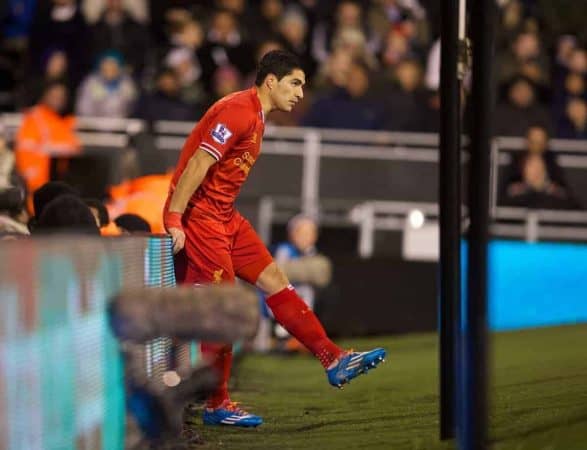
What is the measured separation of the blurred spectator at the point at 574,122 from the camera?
1716 centimetres

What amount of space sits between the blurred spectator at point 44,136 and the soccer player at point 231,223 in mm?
6860

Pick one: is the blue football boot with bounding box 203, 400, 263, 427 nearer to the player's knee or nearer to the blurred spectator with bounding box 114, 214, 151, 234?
the player's knee

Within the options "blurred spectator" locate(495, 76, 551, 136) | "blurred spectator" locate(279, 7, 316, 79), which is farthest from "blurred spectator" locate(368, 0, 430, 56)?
"blurred spectator" locate(495, 76, 551, 136)

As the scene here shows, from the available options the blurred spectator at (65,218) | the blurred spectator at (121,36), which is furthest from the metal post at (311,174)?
the blurred spectator at (65,218)

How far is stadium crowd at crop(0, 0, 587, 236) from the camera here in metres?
16.7

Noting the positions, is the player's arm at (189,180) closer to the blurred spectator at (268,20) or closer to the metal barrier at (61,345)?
the metal barrier at (61,345)

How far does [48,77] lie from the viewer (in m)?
16.8

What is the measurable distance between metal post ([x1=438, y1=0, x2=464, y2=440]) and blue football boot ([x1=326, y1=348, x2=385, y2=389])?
3.12ft

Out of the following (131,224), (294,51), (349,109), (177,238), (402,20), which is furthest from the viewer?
(402,20)

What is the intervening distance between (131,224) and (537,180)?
6663mm

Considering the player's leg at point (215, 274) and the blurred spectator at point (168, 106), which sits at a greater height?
the blurred spectator at point (168, 106)

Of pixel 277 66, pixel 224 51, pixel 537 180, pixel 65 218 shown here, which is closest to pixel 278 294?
pixel 277 66

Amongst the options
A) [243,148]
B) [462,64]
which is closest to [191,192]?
[243,148]

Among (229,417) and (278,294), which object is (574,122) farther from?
(229,417)
